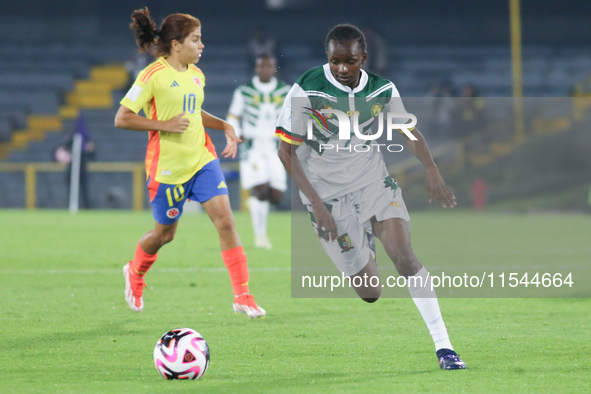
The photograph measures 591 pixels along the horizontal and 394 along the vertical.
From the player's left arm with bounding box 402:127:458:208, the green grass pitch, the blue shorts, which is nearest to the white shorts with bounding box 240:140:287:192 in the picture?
the green grass pitch

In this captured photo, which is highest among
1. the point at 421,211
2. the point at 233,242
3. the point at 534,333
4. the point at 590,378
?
the point at 421,211

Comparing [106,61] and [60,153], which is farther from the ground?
[106,61]

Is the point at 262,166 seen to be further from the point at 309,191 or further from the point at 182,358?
the point at 182,358

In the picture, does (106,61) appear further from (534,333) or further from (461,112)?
(534,333)

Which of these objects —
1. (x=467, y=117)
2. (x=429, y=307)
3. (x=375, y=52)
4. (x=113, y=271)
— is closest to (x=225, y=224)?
(x=429, y=307)

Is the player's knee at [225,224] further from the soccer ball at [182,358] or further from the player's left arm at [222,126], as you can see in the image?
the soccer ball at [182,358]

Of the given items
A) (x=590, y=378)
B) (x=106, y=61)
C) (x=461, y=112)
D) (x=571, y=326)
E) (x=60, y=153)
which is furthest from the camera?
(x=106, y=61)

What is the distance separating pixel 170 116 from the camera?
231 inches

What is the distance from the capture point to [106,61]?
27.5 m

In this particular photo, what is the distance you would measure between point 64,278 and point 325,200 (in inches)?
156

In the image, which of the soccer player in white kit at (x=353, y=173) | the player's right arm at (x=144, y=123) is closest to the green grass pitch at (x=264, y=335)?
the soccer player in white kit at (x=353, y=173)

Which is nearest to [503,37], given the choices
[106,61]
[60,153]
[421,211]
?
[421,211]

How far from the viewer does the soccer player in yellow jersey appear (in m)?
5.80

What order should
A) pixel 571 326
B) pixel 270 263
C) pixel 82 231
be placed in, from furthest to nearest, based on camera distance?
pixel 82 231, pixel 270 263, pixel 571 326
